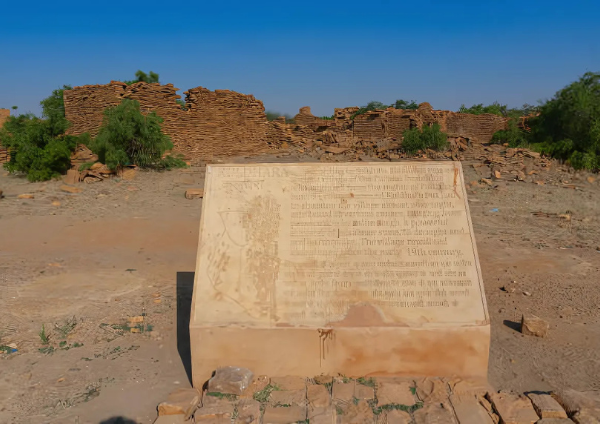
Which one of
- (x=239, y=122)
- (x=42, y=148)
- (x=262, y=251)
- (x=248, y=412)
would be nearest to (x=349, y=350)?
(x=248, y=412)

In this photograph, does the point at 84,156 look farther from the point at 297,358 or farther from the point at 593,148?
the point at 593,148

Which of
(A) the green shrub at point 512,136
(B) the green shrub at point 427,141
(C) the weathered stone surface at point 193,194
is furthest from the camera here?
(A) the green shrub at point 512,136

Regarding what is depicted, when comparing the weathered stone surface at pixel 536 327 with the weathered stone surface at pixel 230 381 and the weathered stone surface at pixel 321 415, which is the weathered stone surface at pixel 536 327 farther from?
the weathered stone surface at pixel 230 381

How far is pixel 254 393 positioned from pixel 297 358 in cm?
41

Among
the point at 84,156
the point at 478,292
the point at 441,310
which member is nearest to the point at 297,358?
the point at 441,310

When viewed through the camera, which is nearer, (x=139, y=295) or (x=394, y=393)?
(x=394, y=393)

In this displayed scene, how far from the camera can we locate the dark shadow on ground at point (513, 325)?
4.72m

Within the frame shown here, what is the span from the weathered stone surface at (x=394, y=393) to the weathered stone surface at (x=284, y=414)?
556 mm

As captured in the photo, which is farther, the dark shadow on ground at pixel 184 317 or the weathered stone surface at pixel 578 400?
the dark shadow on ground at pixel 184 317

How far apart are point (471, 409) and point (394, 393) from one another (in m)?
0.53

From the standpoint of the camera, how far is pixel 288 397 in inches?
135

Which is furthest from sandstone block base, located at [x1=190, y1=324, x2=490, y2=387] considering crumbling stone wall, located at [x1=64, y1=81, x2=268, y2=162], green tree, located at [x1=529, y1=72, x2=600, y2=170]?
crumbling stone wall, located at [x1=64, y1=81, x2=268, y2=162]

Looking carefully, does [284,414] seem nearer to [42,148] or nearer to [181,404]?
[181,404]

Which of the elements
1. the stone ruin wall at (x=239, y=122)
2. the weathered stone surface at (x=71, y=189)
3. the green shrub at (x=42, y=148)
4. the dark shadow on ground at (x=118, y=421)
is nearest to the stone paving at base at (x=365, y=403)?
the dark shadow on ground at (x=118, y=421)
